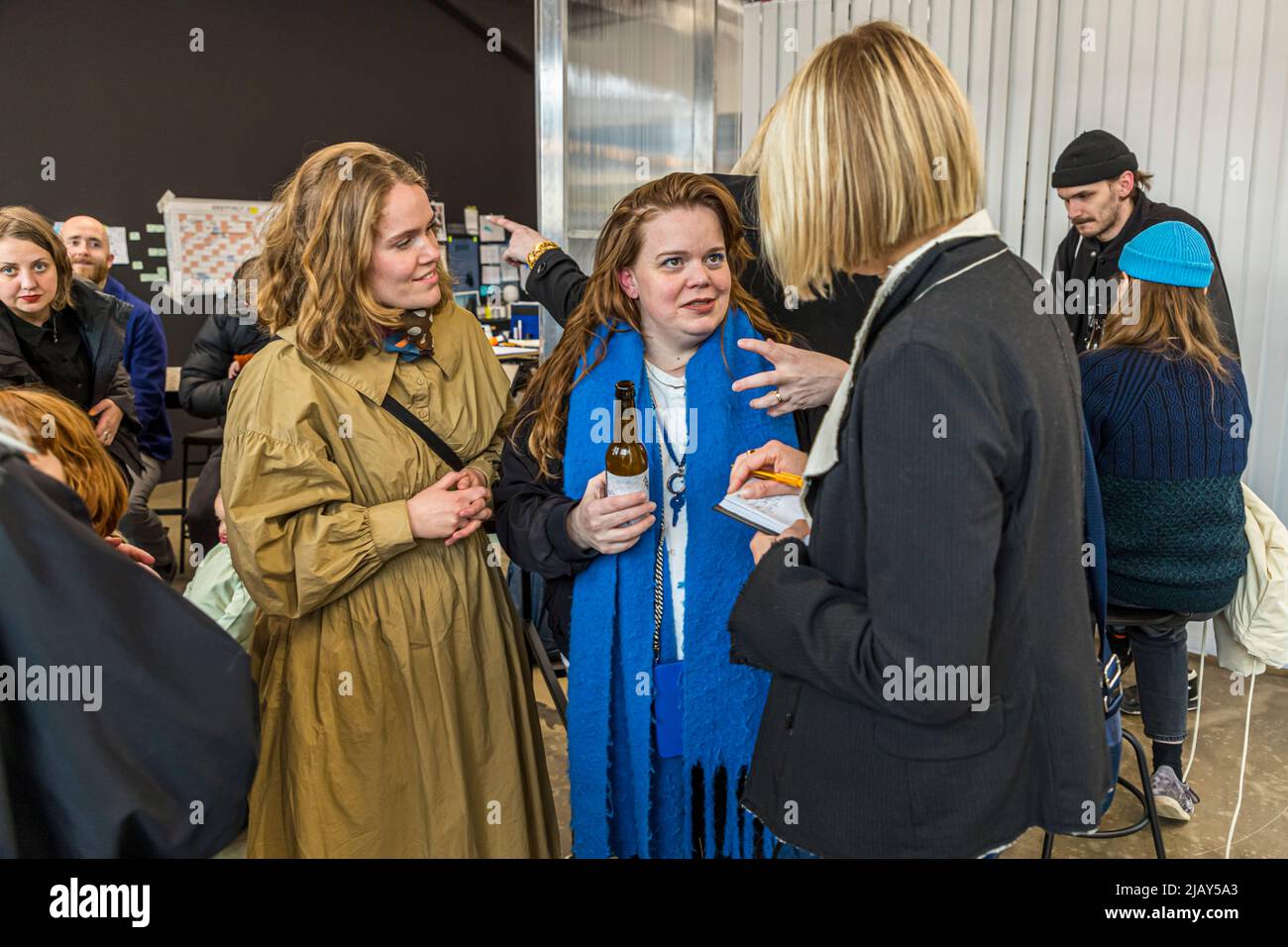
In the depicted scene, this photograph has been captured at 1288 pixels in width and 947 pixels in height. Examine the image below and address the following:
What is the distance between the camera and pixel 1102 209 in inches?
149

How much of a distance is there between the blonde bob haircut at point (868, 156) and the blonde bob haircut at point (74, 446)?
1124 mm

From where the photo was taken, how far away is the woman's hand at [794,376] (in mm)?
1868

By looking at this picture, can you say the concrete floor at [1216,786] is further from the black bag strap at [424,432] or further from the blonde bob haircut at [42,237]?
the blonde bob haircut at [42,237]

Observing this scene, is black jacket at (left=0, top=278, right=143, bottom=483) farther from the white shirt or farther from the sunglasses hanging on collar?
the white shirt

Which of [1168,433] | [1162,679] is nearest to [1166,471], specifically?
[1168,433]

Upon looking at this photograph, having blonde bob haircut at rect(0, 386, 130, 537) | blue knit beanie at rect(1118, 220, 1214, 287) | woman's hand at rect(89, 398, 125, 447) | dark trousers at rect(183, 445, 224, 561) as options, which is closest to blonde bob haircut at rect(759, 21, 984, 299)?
blonde bob haircut at rect(0, 386, 130, 537)

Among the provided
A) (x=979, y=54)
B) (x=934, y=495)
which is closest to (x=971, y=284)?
(x=934, y=495)

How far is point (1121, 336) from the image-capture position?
2.62m

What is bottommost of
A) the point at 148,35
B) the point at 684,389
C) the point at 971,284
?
the point at 684,389
